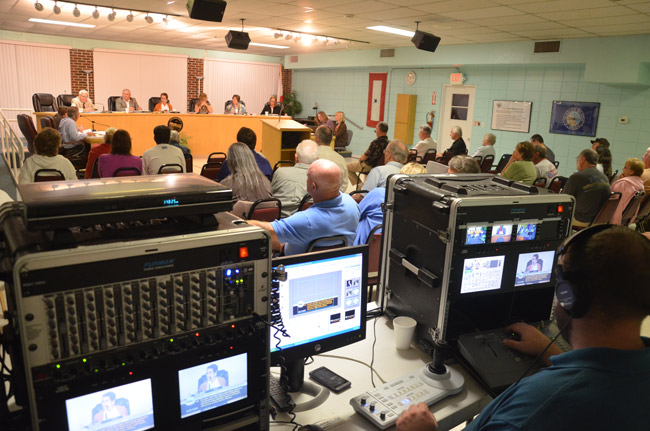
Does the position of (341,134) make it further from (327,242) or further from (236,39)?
(327,242)

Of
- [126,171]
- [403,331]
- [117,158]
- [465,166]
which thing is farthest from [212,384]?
[117,158]

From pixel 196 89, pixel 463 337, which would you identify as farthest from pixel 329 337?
pixel 196 89

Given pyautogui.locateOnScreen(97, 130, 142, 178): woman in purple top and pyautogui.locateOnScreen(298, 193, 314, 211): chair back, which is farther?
pyautogui.locateOnScreen(97, 130, 142, 178): woman in purple top

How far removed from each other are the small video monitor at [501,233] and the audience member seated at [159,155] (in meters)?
4.31

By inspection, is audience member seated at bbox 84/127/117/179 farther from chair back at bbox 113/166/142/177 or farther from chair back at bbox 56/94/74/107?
chair back at bbox 56/94/74/107

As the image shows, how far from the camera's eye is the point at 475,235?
1.85m

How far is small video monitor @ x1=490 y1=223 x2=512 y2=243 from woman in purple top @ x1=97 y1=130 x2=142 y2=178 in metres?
4.05

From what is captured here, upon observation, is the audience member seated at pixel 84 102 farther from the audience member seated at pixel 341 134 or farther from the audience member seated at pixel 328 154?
the audience member seated at pixel 328 154

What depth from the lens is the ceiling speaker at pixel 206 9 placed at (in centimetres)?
582

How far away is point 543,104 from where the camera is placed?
9.21 metres

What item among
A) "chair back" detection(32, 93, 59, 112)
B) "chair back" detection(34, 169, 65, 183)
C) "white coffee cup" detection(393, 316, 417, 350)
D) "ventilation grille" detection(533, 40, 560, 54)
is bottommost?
A: "white coffee cup" detection(393, 316, 417, 350)

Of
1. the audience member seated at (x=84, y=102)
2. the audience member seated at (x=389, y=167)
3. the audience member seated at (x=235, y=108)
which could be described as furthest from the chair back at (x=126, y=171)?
the audience member seated at (x=235, y=108)

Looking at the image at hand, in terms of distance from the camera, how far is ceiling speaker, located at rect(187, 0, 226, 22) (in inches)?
229

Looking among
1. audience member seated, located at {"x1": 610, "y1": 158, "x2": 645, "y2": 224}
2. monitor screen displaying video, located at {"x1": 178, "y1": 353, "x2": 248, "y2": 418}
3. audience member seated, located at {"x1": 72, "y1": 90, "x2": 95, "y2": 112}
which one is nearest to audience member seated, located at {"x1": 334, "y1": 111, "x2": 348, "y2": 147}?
audience member seated, located at {"x1": 72, "y1": 90, "x2": 95, "y2": 112}
